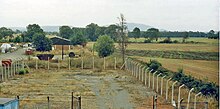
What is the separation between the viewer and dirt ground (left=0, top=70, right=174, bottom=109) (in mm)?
11352

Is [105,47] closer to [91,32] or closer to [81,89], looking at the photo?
[81,89]

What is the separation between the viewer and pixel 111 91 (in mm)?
14359

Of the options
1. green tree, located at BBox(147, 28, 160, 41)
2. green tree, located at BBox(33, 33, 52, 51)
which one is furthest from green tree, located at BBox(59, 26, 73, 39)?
green tree, located at BBox(33, 33, 52, 51)

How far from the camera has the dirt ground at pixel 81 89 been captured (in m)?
11.4

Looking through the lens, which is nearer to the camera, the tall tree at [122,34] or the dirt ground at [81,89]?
the dirt ground at [81,89]

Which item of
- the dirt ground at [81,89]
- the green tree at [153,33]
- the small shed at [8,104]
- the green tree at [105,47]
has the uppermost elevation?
the green tree at [153,33]

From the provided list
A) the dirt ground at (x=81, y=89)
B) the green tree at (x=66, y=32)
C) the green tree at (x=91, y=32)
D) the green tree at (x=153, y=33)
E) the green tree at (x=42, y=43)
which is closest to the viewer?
the dirt ground at (x=81, y=89)

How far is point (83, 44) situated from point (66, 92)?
115ft

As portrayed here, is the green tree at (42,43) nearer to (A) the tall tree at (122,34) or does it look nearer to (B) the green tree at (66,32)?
(A) the tall tree at (122,34)

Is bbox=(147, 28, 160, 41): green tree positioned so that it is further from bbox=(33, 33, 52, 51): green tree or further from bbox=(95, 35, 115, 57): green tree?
bbox=(95, 35, 115, 57): green tree

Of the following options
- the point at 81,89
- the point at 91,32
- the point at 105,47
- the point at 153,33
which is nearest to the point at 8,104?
the point at 81,89

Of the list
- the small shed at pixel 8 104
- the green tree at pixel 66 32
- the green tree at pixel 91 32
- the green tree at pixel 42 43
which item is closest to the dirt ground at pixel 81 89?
the small shed at pixel 8 104

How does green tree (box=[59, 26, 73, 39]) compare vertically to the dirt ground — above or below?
above

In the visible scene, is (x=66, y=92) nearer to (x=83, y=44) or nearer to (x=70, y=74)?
(x=70, y=74)
